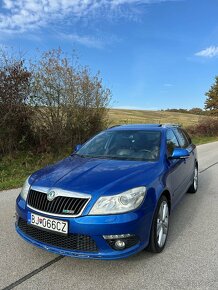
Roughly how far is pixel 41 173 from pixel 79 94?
8718 millimetres

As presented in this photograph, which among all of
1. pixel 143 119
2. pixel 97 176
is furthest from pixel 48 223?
pixel 143 119

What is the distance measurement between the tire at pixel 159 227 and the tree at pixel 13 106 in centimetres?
736

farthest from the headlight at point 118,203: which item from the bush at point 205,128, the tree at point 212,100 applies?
the tree at point 212,100

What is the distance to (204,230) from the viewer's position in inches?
179

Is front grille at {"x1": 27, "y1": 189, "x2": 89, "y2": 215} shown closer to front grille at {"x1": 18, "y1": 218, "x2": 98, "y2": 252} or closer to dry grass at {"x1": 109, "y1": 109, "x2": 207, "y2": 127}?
front grille at {"x1": 18, "y1": 218, "x2": 98, "y2": 252}

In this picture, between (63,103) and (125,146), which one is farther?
(63,103)

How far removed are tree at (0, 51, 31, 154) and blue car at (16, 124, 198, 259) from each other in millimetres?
6370

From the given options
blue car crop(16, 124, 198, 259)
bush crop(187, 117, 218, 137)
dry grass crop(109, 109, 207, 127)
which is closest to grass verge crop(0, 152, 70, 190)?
blue car crop(16, 124, 198, 259)

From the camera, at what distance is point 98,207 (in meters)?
3.15

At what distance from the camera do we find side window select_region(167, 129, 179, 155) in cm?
488

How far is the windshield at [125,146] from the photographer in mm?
4516

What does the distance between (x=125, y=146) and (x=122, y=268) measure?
1.93 meters

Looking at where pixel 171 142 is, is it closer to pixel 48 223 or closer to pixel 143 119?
pixel 48 223

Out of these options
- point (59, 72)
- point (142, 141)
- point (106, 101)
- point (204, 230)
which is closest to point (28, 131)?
point (59, 72)
